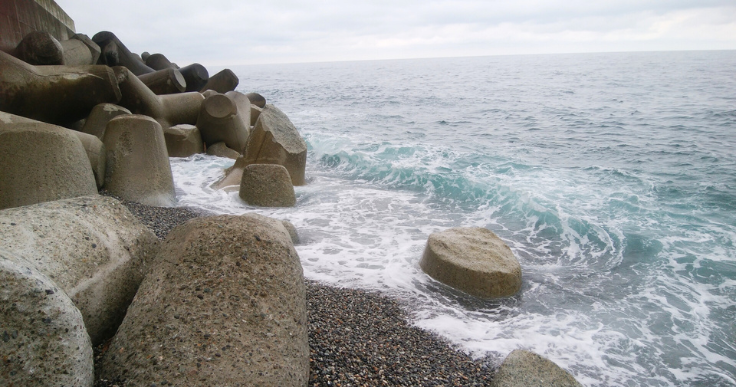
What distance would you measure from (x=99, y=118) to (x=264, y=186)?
3132 millimetres

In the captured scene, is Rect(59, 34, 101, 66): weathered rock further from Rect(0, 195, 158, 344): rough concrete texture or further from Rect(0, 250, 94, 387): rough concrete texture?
Rect(0, 250, 94, 387): rough concrete texture

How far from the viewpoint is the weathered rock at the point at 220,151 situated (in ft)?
32.6

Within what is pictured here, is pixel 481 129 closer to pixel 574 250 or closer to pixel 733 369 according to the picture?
pixel 574 250

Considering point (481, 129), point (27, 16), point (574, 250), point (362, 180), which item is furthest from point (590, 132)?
point (27, 16)

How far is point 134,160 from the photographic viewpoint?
6.09 m

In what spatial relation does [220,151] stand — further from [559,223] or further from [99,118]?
[559,223]

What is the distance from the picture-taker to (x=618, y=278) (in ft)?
17.4

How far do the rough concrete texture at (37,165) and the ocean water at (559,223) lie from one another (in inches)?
88.2

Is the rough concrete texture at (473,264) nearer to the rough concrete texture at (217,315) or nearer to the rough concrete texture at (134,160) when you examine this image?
the rough concrete texture at (217,315)

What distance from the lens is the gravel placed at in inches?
116

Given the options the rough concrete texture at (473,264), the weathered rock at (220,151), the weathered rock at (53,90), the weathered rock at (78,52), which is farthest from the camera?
the weathered rock at (78,52)

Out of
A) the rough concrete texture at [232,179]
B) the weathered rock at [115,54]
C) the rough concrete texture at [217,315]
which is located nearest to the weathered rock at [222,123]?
the rough concrete texture at [232,179]

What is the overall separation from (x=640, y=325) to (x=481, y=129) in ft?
37.2

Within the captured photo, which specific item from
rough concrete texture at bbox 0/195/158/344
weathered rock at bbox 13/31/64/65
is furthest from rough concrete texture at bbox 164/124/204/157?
rough concrete texture at bbox 0/195/158/344
